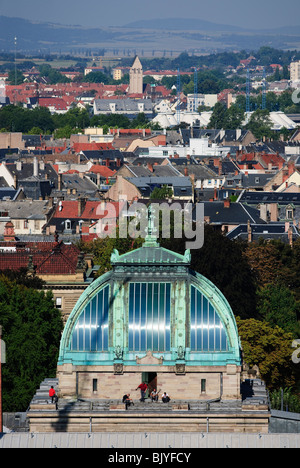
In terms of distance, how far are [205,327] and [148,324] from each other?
66.7 inches

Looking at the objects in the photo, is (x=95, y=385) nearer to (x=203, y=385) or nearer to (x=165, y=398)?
(x=165, y=398)

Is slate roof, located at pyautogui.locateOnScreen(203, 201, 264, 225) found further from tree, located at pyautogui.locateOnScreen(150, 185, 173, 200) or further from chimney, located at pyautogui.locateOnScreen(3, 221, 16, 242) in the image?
chimney, located at pyautogui.locateOnScreen(3, 221, 16, 242)

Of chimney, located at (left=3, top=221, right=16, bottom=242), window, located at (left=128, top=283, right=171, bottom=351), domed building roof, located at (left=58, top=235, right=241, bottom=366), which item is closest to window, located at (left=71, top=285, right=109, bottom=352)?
domed building roof, located at (left=58, top=235, right=241, bottom=366)

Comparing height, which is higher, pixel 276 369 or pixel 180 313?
pixel 180 313

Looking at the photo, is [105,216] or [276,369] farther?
[105,216]

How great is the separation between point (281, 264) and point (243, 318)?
19.5 metres

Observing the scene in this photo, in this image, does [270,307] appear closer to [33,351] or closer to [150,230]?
[33,351]

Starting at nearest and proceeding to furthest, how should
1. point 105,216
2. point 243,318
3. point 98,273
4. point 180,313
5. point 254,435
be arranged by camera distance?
point 254,435
point 180,313
point 243,318
point 98,273
point 105,216

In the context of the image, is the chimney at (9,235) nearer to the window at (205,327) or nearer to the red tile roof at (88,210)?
the red tile roof at (88,210)

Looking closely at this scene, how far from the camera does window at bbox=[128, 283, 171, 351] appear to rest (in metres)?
44.3

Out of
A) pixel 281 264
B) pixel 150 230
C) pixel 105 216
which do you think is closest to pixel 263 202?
pixel 105 216

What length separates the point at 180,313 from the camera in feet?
146

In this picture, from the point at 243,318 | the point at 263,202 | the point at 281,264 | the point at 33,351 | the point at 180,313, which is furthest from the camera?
the point at 263,202

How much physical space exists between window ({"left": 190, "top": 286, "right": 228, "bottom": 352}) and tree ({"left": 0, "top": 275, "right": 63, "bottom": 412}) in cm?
1074
